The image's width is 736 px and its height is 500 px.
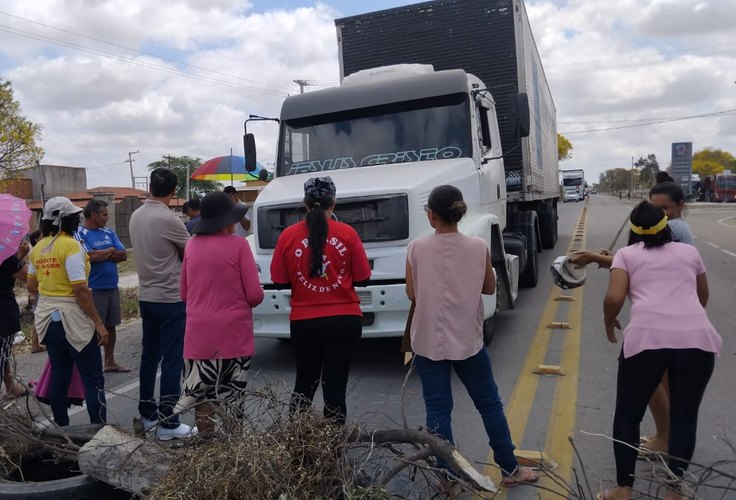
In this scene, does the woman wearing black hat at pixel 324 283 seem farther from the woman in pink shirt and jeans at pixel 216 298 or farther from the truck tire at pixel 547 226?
the truck tire at pixel 547 226

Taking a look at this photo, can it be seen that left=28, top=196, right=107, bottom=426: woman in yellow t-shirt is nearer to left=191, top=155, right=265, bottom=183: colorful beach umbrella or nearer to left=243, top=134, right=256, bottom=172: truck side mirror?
left=243, top=134, right=256, bottom=172: truck side mirror

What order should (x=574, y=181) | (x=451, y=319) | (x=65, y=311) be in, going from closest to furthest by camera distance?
(x=451, y=319)
(x=65, y=311)
(x=574, y=181)

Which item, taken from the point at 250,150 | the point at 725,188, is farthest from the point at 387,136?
the point at 725,188

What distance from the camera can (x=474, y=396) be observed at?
137 inches

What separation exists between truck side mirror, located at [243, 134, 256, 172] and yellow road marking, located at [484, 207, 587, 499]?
4.09 m

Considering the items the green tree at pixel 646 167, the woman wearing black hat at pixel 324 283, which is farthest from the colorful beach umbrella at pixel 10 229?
the green tree at pixel 646 167

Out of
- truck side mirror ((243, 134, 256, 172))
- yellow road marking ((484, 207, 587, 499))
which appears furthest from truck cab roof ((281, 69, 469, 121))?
yellow road marking ((484, 207, 587, 499))

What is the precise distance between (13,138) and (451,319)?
2622 cm

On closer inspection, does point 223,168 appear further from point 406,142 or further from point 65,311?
point 65,311

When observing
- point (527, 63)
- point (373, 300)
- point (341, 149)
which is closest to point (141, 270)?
point (373, 300)

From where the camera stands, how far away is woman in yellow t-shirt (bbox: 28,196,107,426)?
4137mm

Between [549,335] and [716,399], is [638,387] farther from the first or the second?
[549,335]

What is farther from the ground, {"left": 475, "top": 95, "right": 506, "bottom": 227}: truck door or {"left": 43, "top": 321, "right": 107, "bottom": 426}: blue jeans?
{"left": 475, "top": 95, "right": 506, "bottom": 227}: truck door

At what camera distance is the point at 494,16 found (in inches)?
350
